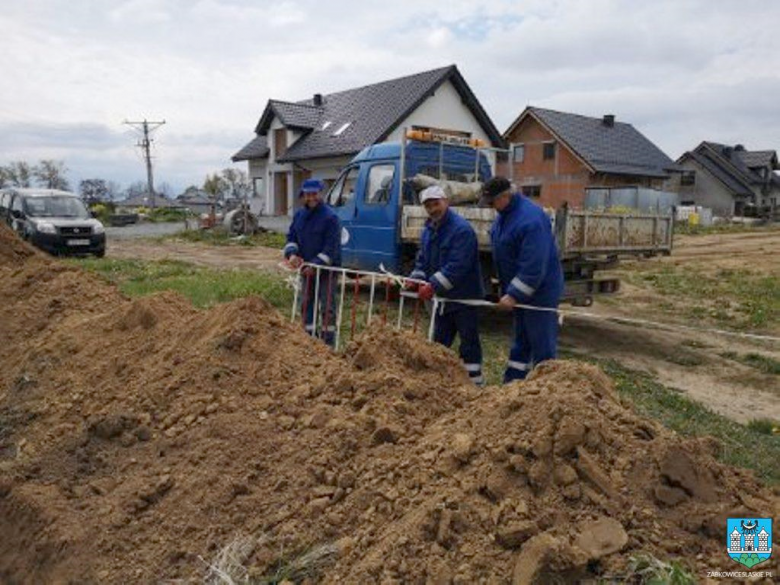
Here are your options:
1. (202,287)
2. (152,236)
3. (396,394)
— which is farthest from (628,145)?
(396,394)

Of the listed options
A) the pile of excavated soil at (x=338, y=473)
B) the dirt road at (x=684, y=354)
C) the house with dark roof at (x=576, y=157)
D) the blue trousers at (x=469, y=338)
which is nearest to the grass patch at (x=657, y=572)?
the pile of excavated soil at (x=338, y=473)

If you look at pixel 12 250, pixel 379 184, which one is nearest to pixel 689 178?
pixel 379 184

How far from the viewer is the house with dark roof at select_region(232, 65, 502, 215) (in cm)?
3044

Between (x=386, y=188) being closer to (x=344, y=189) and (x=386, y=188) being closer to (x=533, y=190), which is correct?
(x=344, y=189)

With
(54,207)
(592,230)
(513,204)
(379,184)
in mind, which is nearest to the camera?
(513,204)

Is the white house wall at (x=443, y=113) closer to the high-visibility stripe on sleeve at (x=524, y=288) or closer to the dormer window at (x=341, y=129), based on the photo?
the dormer window at (x=341, y=129)

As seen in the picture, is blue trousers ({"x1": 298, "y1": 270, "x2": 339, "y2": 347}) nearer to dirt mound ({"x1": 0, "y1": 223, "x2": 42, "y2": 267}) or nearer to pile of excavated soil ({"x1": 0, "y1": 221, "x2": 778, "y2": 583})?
pile of excavated soil ({"x1": 0, "y1": 221, "x2": 778, "y2": 583})

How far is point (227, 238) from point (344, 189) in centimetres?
1660

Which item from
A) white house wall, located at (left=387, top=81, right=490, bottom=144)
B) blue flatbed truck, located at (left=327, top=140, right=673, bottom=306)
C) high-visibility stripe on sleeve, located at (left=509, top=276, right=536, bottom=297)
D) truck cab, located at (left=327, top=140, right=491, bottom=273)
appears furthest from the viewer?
white house wall, located at (left=387, top=81, right=490, bottom=144)

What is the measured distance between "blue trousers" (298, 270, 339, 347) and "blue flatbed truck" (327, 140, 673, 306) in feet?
7.32

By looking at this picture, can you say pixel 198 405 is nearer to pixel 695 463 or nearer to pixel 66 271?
pixel 695 463

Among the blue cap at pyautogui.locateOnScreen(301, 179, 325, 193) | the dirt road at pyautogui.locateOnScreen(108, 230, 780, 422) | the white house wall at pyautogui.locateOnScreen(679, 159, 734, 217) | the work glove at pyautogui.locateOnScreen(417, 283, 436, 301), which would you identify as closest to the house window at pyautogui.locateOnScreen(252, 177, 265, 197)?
the dirt road at pyautogui.locateOnScreen(108, 230, 780, 422)

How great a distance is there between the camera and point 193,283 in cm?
1212

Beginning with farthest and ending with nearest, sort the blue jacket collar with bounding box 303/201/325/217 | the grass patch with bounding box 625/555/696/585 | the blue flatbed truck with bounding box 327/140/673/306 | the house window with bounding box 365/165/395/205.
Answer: the house window with bounding box 365/165/395/205 → the blue flatbed truck with bounding box 327/140/673/306 → the blue jacket collar with bounding box 303/201/325/217 → the grass patch with bounding box 625/555/696/585
